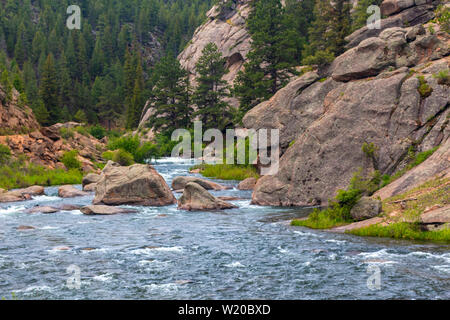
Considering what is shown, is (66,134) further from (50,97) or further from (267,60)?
(50,97)

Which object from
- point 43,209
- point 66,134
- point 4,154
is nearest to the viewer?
point 43,209

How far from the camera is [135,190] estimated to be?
3155 cm

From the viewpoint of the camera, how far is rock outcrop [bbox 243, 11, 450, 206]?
26.9 metres

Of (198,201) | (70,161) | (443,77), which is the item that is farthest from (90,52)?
(443,77)

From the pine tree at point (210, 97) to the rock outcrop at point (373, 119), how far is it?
45434mm

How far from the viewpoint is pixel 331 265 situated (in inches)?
620

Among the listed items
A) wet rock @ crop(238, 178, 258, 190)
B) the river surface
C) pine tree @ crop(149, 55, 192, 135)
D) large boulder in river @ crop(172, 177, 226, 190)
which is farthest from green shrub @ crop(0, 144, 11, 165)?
pine tree @ crop(149, 55, 192, 135)

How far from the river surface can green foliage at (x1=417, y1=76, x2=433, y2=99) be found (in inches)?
455

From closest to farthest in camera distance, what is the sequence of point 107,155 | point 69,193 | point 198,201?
point 198,201, point 69,193, point 107,155

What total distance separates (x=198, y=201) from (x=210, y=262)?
1283cm

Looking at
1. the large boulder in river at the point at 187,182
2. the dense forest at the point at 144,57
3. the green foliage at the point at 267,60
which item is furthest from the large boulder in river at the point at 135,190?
the green foliage at the point at 267,60

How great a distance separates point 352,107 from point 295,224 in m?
10.1
